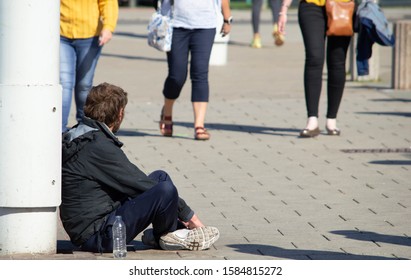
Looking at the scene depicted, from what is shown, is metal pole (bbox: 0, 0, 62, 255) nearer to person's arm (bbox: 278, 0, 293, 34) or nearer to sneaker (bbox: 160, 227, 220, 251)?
sneaker (bbox: 160, 227, 220, 251)

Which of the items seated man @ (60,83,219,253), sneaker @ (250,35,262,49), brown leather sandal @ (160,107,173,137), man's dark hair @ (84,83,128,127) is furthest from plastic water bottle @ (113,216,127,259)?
sneaker @ (250,35,262,49)

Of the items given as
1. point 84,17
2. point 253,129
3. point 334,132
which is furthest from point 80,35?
point 334,132

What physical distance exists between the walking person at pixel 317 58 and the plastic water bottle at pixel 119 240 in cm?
460

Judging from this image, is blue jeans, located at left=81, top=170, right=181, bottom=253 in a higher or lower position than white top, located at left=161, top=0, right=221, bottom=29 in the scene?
lower

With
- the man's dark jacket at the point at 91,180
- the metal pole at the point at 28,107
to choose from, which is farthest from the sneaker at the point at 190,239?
the metal pole at the point at 28,107

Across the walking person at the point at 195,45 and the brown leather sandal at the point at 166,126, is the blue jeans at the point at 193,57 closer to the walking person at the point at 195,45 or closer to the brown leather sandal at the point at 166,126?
the walking person at the point at 195,45

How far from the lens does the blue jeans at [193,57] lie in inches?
409

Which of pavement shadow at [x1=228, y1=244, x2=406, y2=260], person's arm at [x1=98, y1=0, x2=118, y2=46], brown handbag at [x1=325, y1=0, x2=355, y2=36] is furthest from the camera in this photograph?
brown handbag at [x1=325, y1=0, x2=355, y2=36]

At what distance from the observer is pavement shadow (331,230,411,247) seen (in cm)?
670

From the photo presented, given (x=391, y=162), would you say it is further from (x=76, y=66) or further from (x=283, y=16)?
(x=76, y=66)

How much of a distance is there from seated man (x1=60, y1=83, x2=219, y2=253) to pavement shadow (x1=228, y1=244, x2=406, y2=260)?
189 mm

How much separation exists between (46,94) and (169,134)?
468 cm

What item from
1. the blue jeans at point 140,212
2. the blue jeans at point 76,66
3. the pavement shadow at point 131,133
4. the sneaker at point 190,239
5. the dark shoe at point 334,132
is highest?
the blue jeans at point 76,66
